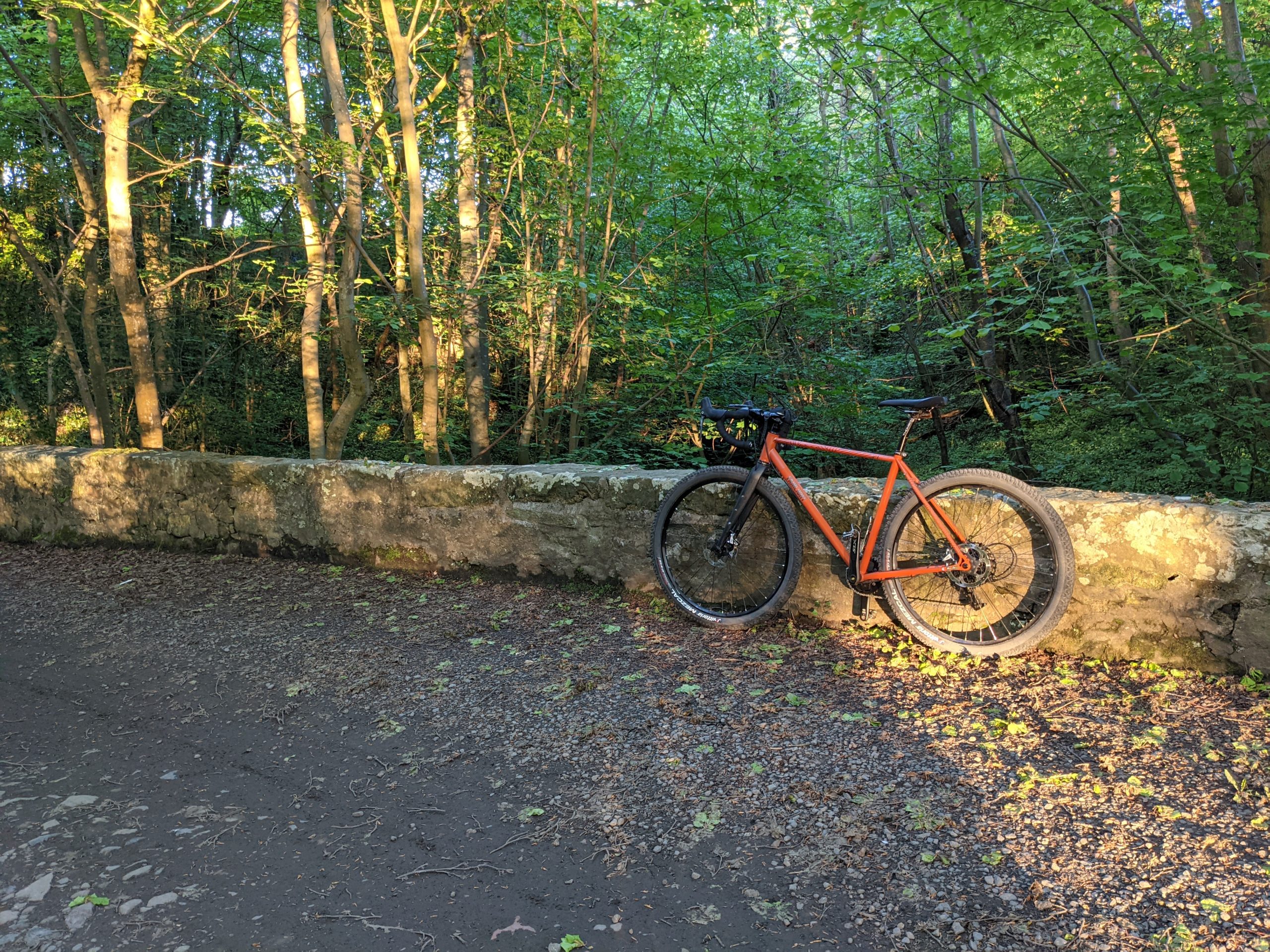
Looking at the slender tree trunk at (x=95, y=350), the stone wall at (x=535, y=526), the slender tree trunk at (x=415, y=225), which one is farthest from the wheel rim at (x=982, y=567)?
the slender tree trunk at (x=95, y=350)

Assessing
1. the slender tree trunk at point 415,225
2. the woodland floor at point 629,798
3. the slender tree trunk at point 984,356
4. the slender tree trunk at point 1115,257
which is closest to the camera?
the woodland floor at point 629,798

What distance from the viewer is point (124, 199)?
6.61 metres

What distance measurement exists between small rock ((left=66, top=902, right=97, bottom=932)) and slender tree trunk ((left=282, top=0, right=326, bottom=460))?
16.5 ft

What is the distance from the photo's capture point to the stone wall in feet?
9.07

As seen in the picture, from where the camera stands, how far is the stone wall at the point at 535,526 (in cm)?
276

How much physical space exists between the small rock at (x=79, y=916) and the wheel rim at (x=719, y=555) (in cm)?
252

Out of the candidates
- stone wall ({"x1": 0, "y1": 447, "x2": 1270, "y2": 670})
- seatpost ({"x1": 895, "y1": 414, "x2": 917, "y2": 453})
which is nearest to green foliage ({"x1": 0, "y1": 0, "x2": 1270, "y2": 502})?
seatpost ({"x1": 895, "y1": 414, "x2": 917, "y2": 453})

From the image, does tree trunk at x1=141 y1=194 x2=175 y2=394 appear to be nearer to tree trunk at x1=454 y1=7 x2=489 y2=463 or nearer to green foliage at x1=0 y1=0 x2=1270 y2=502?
green foliage at x1=0 y1=0 x2=1270 y2=502

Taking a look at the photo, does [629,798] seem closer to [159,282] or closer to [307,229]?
[307,229]

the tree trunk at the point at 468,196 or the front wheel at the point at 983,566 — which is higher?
the tree trunk at the point at 468,196

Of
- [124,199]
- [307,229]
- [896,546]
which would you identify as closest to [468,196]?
[307,229]

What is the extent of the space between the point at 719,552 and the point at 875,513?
0.76 meters

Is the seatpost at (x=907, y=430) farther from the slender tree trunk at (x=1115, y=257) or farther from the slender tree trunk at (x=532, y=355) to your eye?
the slender tree trunk at (x=532, y=355)

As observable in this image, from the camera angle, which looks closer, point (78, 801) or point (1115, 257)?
point (78, 801)
